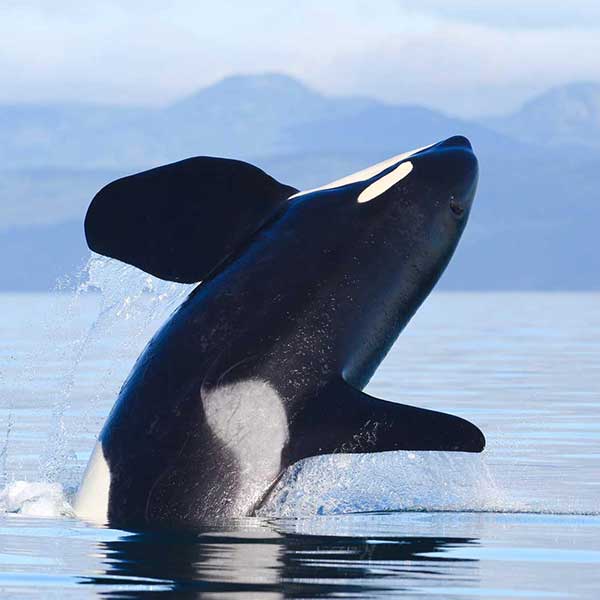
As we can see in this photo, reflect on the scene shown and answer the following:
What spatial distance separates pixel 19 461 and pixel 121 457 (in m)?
4.88

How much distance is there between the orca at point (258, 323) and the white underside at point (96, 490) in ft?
0.04

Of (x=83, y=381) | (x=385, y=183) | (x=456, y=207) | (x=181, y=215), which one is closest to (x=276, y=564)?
(x=181, y=215)

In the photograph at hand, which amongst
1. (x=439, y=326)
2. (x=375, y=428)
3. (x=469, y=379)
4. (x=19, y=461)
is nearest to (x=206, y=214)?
(x=375, y=428)

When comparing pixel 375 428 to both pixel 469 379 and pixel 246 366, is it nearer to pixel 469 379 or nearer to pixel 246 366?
pixel 246 366

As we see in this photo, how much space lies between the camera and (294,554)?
33.2ft

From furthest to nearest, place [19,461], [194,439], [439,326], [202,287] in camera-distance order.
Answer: [439,326], [19,461], [202,287], [194,439]

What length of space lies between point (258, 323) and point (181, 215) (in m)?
1.04

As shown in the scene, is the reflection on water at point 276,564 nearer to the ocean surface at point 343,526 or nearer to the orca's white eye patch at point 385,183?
the ocean surface at point 343,526

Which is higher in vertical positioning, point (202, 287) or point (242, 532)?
point (202, 287)

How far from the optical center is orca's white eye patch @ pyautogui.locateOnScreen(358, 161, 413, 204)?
39.7 feet

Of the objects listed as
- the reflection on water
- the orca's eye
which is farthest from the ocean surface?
the orca's eye

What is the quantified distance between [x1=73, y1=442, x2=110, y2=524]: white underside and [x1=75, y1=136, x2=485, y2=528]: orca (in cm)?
1

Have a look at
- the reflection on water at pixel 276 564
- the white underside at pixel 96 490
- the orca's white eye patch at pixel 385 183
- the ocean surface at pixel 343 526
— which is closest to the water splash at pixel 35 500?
the ocean surface at pixel 343 526

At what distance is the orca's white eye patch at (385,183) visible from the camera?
12.1 meters
